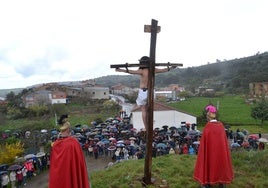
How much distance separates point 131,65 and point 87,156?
15.5 metres

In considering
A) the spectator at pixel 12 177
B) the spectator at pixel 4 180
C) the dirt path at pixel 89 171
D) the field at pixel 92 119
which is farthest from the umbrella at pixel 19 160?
the field at pixel 92 119

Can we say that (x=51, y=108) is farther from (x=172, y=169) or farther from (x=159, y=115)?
(x=172, y=169)

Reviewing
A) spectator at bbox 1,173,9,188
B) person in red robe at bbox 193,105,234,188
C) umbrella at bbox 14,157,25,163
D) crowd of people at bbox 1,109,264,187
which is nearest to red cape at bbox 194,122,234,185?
person in red robe at bbox 193,105,234,188

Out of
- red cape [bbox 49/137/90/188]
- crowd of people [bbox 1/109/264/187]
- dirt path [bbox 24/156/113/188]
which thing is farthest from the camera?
dirt path [bbox 24/156/113/188]

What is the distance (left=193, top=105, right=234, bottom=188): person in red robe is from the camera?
267 inches

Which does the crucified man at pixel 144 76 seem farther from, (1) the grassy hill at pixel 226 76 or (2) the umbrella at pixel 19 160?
(1) the grassy hill at pixel 226 76

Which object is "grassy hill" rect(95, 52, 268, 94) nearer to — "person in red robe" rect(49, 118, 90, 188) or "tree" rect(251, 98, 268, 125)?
"tree" rect(251, 98, 268, 125)

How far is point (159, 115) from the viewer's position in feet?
105

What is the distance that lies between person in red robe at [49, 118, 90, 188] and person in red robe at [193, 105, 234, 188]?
2587mm

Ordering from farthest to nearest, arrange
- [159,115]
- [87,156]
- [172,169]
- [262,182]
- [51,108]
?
1. [51,108]
2. [159,115]
3. [87,156]
4. [172,169]
5. [262,182]

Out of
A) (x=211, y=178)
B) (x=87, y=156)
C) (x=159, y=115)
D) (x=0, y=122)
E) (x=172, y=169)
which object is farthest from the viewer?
(x=0, y=122)

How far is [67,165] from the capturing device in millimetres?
5801

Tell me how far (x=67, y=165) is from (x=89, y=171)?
11581 mm

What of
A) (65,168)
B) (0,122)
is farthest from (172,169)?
(0,122)
